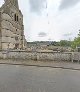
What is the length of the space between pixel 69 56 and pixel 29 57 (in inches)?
238

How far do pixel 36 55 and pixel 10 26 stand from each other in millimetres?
29151

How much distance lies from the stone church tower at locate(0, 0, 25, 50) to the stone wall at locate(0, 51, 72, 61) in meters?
16.9

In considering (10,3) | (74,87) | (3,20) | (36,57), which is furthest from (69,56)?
(10,3)

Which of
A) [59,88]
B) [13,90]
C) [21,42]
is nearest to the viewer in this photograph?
[13,90]

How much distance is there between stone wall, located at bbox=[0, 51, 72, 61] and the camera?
22.7 meters

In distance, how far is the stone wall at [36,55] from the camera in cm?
2266

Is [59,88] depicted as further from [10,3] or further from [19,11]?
[19,11]

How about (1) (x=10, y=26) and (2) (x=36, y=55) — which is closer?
(2) (x=36, y=55)

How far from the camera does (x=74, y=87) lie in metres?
9.99

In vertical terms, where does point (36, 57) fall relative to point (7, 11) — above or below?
below

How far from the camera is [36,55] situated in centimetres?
2438

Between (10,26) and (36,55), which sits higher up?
(10,26)

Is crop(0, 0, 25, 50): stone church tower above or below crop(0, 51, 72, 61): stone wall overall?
above

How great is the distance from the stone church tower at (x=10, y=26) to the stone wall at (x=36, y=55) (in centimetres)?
1687
